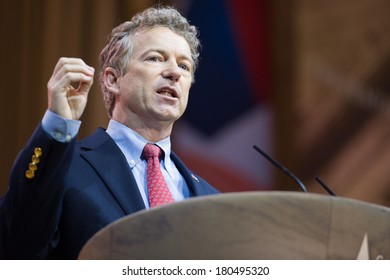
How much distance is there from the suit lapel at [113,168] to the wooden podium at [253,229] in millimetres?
533

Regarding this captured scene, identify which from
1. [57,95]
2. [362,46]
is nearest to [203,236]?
[57,95]

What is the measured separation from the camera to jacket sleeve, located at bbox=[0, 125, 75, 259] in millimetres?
1729

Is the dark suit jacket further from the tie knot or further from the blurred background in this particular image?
the blurred background

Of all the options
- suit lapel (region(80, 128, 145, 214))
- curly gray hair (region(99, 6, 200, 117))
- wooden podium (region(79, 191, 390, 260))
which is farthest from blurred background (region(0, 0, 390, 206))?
wooden podium (region(79, 191, 390, 260))

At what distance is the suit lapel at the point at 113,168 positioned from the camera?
6.41 feet

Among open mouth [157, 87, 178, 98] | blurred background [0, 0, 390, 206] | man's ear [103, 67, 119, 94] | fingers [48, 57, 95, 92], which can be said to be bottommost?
blurred background [0, 0, 390, 206]

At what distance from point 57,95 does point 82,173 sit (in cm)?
32

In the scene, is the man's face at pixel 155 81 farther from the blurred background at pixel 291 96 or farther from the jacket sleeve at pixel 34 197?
the blurred background at pixel 291 96

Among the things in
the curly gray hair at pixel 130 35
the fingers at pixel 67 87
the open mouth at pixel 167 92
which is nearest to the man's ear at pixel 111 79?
the curly gray hair at pixel 130 35

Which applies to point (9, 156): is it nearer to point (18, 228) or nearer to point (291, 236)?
point (18, 228)

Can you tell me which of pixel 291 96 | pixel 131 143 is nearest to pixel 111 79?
pixel 131 143

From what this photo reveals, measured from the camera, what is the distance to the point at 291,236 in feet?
4.48

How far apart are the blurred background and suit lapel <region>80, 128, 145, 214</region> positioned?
6.65 feet

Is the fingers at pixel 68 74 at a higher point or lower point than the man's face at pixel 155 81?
higher
